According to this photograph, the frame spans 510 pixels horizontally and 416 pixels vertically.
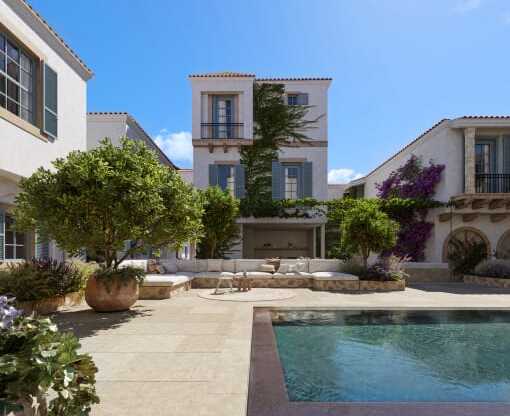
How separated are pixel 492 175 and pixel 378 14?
37.7 feet

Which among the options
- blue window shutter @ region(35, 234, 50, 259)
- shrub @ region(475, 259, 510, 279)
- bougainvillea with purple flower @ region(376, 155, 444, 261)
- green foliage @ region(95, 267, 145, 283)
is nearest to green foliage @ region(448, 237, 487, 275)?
shrub @ region(475, 259, 510, 279)

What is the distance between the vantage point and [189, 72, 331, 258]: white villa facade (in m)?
18.0

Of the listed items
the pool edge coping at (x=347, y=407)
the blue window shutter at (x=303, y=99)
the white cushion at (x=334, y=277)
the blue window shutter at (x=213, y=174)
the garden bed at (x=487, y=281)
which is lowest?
the garden bed at (x=487, y=281)

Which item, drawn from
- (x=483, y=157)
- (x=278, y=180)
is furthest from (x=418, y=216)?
(x=278, y=180)

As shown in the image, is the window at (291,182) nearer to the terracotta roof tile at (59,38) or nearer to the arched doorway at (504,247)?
the arched doorway at (504,247)

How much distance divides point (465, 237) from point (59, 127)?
1853 cm

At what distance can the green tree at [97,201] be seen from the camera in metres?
6.55

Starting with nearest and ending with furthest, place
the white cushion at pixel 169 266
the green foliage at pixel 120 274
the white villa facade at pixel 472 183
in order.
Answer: the green foliage at pixel 120 274, the white cushion at pixel 169 266, the white villa facade at pixel 472 183

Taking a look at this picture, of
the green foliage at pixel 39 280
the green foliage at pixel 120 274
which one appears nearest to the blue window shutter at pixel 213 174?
the green foliage at pixel 39 280

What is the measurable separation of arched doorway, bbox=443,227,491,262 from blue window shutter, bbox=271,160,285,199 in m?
8.85

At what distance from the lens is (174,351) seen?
4.70m

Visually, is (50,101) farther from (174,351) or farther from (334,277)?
(334,277)

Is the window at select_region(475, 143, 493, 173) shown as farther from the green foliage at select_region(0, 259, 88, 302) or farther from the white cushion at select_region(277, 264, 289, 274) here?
the green foliage at select_region(0, 259, 88, 302)

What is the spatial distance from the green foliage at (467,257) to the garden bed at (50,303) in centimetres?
1583
